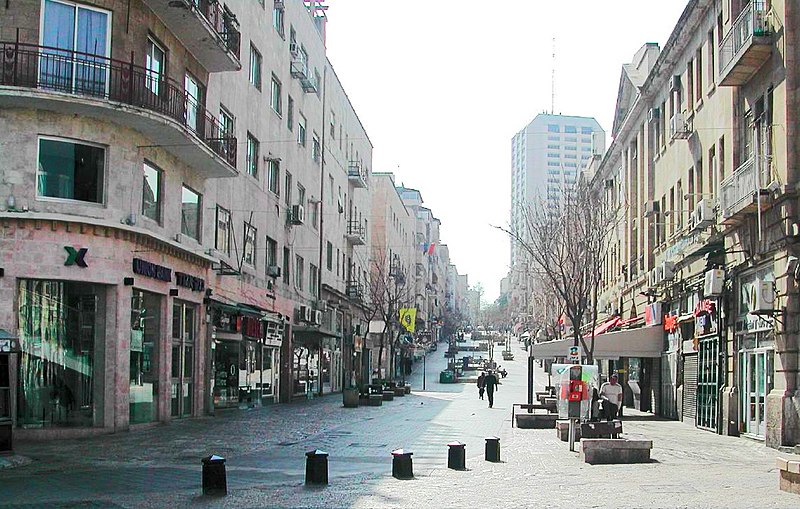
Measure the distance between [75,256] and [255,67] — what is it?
Result: 16.7 m

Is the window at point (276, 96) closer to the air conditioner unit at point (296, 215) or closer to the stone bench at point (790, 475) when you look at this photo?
the air conditioner unit at point (296, 215)

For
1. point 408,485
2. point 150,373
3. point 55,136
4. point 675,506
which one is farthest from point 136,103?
point 675,506

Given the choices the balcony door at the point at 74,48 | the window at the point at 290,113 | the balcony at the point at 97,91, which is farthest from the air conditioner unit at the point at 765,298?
the window at the point at 290,113

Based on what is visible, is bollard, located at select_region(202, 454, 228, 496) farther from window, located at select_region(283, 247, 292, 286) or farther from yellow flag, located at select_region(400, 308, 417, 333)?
yellow flag, located at select_region(400, 308, 417, 333)

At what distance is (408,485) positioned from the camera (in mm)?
14562

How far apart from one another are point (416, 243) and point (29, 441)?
329 ft

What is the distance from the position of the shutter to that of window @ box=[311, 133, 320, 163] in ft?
75.5

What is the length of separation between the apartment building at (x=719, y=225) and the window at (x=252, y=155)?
1402 cm

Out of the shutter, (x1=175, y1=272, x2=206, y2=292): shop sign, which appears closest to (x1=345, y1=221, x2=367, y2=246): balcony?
(x1=175, y1=272, x2=206, y2=292): shop sign

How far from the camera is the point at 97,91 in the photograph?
22422 millimetres

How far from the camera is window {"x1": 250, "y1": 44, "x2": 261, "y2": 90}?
36.7 metres

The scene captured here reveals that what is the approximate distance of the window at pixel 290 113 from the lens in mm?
42922

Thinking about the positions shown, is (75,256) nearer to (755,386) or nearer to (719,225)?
(755,386)

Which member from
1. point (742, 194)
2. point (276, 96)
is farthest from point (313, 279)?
point (742, 194)
